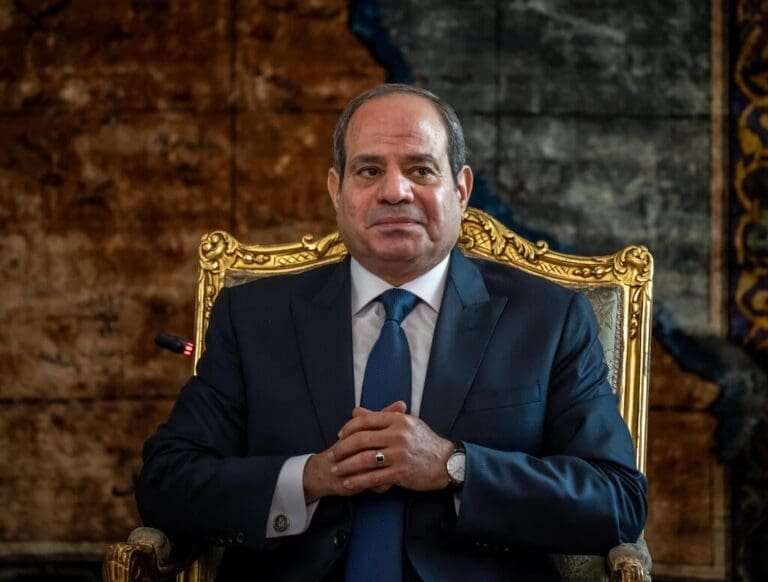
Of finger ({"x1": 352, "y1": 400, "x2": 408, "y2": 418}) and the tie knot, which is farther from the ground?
the tie knot

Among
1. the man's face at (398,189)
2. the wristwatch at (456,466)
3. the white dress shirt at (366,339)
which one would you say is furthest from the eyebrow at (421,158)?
the wristwatch at (456,466)

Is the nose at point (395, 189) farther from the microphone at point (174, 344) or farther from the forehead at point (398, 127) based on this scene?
the microphone at point (174, 344)

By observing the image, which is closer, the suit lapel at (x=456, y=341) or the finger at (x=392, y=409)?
the finger at (x=392, y=409)

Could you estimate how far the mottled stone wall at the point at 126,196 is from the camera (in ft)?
11.3

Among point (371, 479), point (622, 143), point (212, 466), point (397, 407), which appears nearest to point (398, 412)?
point (397, 407)

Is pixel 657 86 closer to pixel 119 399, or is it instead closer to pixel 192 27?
pixel 192 27

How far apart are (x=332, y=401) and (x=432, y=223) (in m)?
0.45

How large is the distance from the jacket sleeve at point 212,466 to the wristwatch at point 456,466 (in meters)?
0.33

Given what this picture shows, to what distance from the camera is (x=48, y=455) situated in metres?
3.46

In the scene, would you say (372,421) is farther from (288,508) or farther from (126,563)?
(126,563)

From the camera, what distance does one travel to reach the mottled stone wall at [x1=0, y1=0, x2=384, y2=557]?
3.44 meters

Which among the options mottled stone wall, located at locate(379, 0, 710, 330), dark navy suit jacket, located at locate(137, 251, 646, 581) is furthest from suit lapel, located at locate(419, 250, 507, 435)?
mottled stone wall, located at locate(379, 0, 710, 330)

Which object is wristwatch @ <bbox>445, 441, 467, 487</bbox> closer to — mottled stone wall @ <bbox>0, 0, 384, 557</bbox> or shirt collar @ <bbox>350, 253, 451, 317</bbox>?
shirt collar @ <bbox>350, 253, 451, 317</bbox>

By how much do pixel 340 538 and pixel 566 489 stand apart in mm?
443
